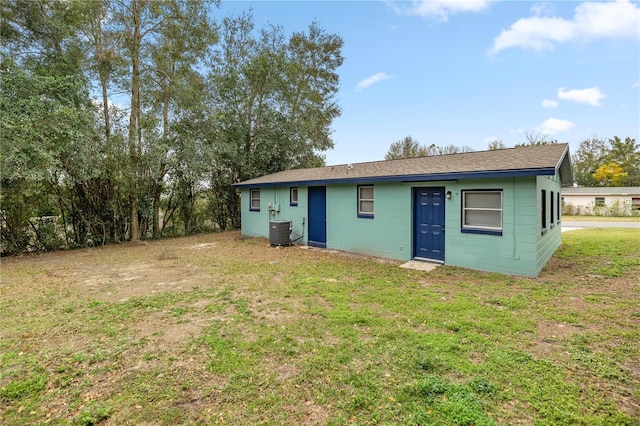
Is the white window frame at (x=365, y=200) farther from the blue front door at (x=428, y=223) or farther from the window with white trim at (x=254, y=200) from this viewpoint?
the window with white trim at (x=254, y=200)

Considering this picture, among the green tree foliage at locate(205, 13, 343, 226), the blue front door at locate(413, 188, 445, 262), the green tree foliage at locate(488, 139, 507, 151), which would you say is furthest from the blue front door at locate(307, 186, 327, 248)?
the green tree foliage at locate(488, 139, 507, 151)

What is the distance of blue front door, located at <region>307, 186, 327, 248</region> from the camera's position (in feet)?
32.7

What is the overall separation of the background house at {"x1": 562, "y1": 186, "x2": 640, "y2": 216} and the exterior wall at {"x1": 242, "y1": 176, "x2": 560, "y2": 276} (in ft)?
74.2

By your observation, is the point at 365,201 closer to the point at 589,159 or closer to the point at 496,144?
the point at 496,144

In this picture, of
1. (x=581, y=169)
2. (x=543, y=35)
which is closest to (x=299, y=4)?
(x=543, y=35)

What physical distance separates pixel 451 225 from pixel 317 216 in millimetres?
4509

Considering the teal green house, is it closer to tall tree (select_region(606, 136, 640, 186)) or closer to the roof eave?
the roof eave

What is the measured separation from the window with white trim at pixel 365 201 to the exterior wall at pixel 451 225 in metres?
0.15

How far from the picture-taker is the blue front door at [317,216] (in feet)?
32.7

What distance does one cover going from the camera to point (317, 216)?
10.2 m

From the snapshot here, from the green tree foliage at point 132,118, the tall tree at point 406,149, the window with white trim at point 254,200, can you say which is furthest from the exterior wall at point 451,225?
the tall tree at point 406,149

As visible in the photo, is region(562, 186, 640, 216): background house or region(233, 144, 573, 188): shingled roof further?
region(562, 186, 640, 216): background house

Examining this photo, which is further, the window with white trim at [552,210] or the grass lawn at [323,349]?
the window with white trim at [552,210]

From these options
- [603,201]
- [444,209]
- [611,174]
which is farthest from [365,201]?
[611,174]
